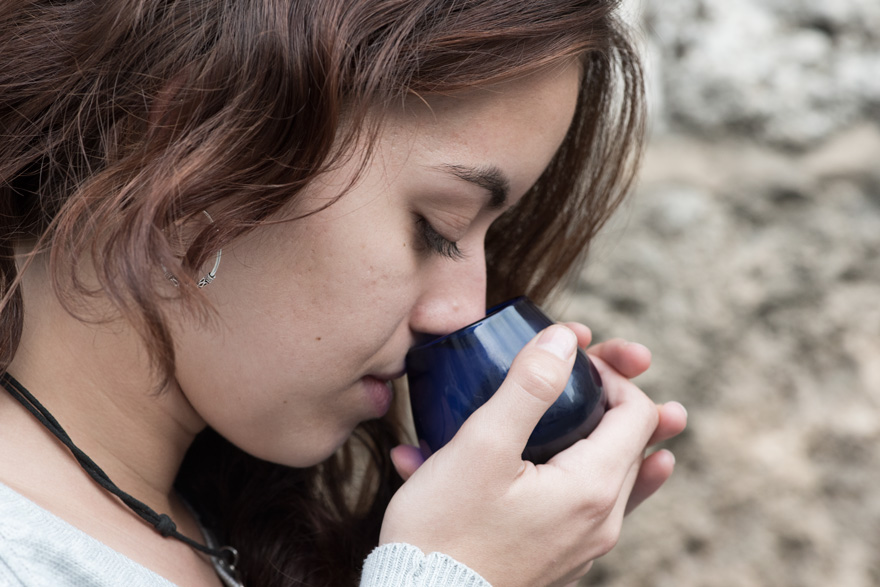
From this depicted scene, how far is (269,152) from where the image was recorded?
747mm


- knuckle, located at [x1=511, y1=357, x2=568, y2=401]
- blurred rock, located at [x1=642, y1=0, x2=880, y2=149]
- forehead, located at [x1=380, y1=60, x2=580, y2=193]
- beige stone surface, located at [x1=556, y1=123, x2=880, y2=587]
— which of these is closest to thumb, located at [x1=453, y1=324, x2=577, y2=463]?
knuckle, located at [x1=511, y1=357, x2=568, y2=401]

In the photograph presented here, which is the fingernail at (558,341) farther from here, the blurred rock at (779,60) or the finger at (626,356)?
the blurred rock at (779,60)

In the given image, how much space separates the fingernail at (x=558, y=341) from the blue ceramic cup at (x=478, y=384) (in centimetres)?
4

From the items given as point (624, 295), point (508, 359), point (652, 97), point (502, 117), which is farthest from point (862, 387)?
point (502, 117)

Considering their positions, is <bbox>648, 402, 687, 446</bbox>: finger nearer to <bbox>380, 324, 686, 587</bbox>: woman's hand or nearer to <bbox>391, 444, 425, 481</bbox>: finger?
<bbox>380, 324, 686, 587</bbox>: woman's hand

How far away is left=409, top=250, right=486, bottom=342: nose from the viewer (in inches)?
34.9

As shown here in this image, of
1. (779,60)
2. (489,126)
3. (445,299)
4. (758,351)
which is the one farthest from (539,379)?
(779,60)

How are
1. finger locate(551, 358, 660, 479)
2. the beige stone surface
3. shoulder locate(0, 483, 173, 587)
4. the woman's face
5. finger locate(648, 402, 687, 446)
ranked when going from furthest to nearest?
the beige stone surface
finger locate(648, 402, 687, 446)
finger locate(551, 358, 660, 479)
the woman's face
shoulder locate(0, 483, 173, 587)

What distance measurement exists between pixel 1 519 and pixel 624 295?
105 centimetres

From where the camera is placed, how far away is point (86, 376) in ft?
2.79

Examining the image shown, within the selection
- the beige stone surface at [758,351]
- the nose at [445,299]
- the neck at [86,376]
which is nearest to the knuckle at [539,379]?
the nose at [445,299]

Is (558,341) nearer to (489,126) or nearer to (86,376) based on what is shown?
(489,126)

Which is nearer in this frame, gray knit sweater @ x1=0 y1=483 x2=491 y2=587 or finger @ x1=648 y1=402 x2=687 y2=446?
Result: gray knit sweater @ x1=0 y1=483 x2=491 y2=587

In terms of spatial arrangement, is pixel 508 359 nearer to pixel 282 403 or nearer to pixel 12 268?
pixel 282 403
